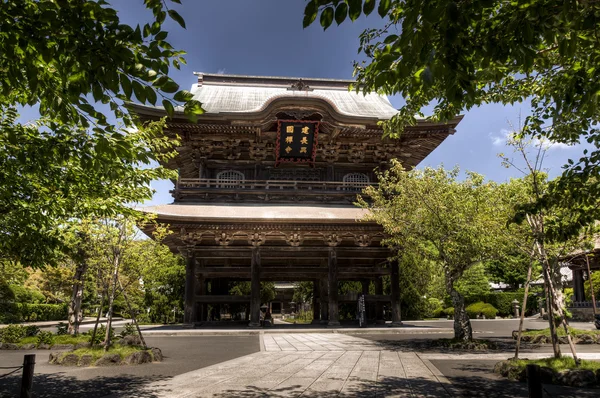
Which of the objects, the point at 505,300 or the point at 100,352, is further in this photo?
the point at 505,300

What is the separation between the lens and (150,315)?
28156 millimetres

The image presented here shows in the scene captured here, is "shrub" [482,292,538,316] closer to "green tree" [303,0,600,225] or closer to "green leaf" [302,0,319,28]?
"green tree" [303,0,600,225]

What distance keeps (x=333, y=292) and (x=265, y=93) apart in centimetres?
1359

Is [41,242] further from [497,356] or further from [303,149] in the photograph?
[303,149]

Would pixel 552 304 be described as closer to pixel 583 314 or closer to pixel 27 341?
pixel 27 341

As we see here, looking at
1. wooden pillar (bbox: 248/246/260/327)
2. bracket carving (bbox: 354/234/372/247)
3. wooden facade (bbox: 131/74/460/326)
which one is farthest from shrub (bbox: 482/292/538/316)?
wooden pillar (bbox: 248/246/260/327)

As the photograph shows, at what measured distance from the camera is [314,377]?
26.1 feet

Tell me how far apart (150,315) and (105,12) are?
2763 centimetres

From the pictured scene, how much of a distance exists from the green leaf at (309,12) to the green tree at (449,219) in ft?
32.6

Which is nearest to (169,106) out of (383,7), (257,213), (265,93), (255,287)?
(383,7)

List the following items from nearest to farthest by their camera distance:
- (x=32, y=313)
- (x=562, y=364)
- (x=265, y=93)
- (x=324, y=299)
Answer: (x=562, y=364), (x=324, y=299), (x=265, y=93), (x=32, y=313)

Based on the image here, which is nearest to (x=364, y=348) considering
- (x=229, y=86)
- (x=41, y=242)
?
(x=41, y=242)

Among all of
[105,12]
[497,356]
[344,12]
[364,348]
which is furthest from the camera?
[364,348]

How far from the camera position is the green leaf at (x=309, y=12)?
317 centimetres
